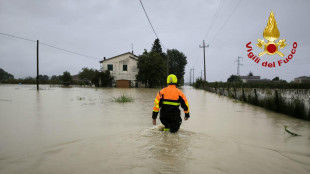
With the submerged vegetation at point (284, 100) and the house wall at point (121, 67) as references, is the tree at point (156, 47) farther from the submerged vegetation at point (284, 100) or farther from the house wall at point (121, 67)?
the submerged vegetation at point (284, 100)

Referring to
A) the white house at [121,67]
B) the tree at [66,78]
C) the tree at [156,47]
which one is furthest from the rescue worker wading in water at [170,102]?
the tree at [156,47]

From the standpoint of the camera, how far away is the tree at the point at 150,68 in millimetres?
45781

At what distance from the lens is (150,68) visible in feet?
151

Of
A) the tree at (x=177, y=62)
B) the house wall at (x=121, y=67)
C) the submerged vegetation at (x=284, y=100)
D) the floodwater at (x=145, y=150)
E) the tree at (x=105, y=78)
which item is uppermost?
the tree at (x=177, y=62)

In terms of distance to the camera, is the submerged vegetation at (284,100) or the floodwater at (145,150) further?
the submerged vegetation at (284,100)

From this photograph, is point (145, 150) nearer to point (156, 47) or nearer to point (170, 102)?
point (170, 102)

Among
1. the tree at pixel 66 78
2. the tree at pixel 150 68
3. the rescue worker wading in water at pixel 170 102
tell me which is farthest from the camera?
the tree at pixel 66 78

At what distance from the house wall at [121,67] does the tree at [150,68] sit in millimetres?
2791

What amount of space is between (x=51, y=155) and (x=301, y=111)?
9.67m

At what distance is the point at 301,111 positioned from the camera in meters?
9.46

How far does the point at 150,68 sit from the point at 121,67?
7.55 metres

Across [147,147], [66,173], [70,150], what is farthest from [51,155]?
[147,147]

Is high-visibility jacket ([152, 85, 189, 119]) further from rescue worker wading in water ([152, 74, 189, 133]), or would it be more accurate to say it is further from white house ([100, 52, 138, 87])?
white house ([100, 52, 138, 87])

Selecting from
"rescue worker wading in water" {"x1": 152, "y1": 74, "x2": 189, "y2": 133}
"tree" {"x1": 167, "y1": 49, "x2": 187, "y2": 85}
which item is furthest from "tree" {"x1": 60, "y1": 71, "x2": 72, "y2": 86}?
"rescue worker wading in water" {"x1": 152, "y1": 74, "x2": 189, "y2": 133}
